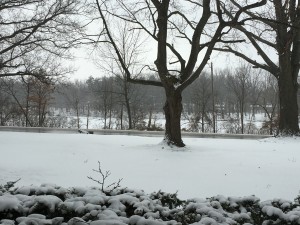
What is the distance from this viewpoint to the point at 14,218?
9.93 ft

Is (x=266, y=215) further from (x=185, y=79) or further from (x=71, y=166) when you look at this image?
(x=185, y=79)

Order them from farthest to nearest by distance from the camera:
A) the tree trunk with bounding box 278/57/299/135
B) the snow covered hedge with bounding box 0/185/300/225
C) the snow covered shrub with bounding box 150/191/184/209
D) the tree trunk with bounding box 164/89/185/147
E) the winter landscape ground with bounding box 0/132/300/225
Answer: the tree trunk with bounding box 278/57/299/135, the tree trunk with bounding box 164/89/185/147, the snow covered shrub with bounding box 150/191/184/209, the winter landscape ground with bounding box 0/132/300/225, the snow covered hedge with bounding box 0/185/300/225

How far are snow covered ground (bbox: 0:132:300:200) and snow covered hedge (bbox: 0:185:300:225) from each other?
310 cm

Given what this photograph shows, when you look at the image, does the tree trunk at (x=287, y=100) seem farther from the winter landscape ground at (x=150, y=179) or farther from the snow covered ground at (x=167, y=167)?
the snow covered ground at (x=167, y=167)

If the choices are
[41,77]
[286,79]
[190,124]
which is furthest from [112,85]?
[286,79]

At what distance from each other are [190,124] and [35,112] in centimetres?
1666

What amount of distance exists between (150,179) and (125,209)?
14.4ft

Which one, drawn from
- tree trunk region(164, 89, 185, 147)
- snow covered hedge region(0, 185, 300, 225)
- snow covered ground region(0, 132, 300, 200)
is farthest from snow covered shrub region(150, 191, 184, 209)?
tree trunk region(164, 89, 185, 147)

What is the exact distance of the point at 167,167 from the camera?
28.7 feet

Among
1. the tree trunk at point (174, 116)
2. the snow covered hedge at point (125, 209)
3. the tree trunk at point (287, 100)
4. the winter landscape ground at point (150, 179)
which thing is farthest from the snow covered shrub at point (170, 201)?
the tree trunk at point (287, 100)

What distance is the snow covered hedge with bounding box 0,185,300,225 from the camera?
9.78ft

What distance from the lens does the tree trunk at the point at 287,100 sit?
16391mm

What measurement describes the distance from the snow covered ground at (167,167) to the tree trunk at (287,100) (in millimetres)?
4817

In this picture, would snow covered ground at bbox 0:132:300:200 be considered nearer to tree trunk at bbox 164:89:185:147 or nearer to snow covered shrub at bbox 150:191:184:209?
tree trunk at bbox 164:89:185:147
